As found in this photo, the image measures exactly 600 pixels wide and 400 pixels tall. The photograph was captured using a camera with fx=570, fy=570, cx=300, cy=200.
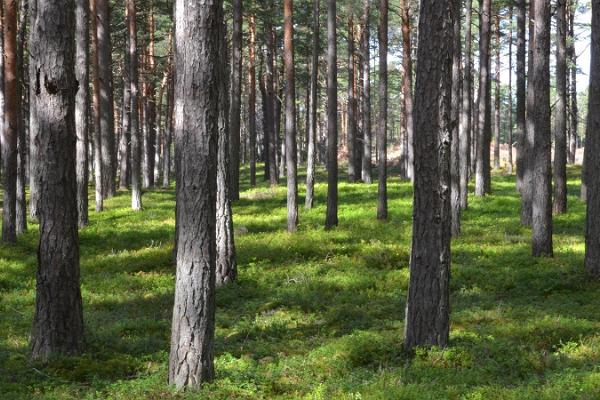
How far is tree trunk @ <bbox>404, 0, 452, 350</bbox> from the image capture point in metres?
7.13

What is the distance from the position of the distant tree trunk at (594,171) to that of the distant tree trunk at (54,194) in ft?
31.5

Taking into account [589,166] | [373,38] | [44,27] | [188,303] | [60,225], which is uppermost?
[373,38]

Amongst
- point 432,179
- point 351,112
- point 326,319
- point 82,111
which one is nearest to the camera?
point 432,179

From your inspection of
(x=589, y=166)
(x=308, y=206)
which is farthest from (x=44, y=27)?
(x=308, y=206)

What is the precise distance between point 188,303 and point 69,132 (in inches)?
117

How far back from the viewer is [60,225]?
7.31 metres

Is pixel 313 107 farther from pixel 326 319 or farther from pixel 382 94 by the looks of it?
pixel 326 319

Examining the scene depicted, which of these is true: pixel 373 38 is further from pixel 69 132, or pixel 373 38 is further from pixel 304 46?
pixel 69 132

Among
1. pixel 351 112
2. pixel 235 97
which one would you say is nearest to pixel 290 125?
pixel 235 97

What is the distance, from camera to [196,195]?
6250 mm

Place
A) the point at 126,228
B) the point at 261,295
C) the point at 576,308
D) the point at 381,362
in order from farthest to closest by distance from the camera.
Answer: the point at 126,228
the point at 261,295
the point at 576,308
the point at 381,362

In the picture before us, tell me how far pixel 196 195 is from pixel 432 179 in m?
2.98

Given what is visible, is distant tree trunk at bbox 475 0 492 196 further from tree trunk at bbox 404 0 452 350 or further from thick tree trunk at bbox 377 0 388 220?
tree trunk at bbox 404 0 452 350

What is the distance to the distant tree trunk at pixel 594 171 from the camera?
11375 mm
